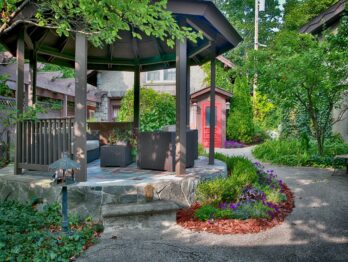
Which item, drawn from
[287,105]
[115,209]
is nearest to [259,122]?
[287,105]

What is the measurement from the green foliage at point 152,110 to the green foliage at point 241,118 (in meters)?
5.42

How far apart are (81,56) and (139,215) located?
2364 mm

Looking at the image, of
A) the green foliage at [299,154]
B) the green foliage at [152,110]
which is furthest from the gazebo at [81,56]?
the green foliage at [299,154]

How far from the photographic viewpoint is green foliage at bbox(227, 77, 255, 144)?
47.2 ft

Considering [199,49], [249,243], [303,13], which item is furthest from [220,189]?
[303,13]

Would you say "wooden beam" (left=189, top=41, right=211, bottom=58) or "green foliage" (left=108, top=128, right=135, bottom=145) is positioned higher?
"wooden beam" (left=189, top=41, right=211, bottom=58)

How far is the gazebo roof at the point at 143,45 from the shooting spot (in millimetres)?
4766

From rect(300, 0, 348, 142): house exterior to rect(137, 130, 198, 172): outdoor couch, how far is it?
777cm

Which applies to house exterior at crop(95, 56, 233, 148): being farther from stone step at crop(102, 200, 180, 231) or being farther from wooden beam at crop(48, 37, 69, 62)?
stone step at crop(102, 200, 180, 231)

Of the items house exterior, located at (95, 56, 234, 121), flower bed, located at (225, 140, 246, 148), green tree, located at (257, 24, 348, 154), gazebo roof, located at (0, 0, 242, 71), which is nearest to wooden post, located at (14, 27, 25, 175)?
gazebo roof, located at (0, 0, 242, 71)

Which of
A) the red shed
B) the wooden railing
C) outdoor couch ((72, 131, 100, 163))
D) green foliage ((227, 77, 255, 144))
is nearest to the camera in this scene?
the wooden railing

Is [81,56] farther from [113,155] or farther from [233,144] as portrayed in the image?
[233,144]

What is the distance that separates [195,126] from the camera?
14.5m

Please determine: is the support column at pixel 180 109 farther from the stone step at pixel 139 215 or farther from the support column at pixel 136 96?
the support column at pixel 136 96
